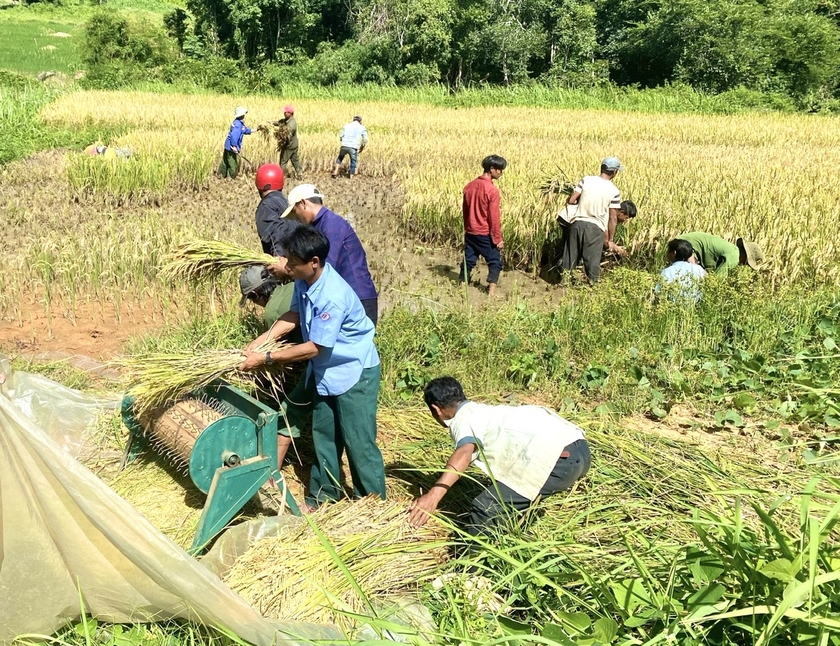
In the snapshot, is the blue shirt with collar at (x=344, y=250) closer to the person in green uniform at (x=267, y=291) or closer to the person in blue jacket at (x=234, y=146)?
the person in green uniform at (x=267, y=291)

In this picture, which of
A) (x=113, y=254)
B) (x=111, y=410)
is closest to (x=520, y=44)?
(x=113, y=254)

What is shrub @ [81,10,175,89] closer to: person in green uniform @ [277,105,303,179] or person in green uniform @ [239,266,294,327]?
person in green uniform @ [277,105,303,179]

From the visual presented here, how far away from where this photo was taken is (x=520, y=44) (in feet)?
102

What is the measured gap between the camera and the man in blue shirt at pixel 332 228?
3773 mm

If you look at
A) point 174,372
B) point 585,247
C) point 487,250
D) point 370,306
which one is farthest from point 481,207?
point 174,372

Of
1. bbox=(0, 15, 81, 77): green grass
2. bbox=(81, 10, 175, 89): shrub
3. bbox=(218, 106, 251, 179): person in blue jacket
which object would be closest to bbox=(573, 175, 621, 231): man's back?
bbox=(218, 106, 251, 179): person in blue jacket

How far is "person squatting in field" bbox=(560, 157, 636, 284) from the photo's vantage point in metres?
6.92

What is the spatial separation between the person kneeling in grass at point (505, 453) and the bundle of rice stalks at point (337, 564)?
0.45 feet

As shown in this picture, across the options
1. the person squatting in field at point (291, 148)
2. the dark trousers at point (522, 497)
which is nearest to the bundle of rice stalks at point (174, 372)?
the dark trousers at point (522, 497)

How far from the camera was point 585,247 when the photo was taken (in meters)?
7.18

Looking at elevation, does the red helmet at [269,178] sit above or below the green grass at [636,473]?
above

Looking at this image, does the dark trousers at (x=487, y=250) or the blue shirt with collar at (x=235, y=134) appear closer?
the dark trousers at (x=487, y=250)

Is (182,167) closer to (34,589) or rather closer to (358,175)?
(358,175)

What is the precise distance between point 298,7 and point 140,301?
34200 mm
